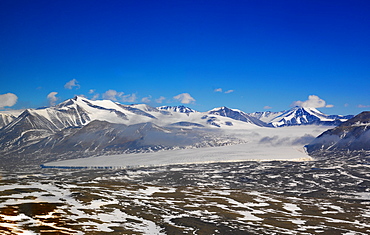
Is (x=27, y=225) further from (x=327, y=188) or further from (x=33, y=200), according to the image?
(x=327, y=188)

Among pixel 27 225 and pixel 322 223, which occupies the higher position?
pixel 27 225

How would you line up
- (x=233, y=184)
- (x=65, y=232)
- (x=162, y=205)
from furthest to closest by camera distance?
(x=233, y=184) → (x=162, y=205) → (x=65, y=232)

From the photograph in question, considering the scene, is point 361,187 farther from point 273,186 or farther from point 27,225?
point 27,225

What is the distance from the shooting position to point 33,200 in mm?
92000

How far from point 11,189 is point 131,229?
59348mm

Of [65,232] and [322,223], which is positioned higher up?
[65,232]

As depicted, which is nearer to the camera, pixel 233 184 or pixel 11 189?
pixel 11 189

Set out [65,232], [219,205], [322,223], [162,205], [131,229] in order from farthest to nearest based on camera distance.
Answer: [219,205]
[162,205]
[322,223]
[131,229]
[65,232]

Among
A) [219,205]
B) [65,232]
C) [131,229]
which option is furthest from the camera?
[219,205]

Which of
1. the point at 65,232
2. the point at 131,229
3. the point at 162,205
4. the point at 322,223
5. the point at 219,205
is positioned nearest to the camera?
the point at 65,232

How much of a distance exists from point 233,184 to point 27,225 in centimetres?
14191

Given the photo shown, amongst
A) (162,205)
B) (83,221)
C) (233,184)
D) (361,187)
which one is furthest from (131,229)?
(361,187)

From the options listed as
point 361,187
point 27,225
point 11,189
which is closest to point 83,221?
point 27,225

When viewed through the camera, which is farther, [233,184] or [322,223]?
[233,184]
